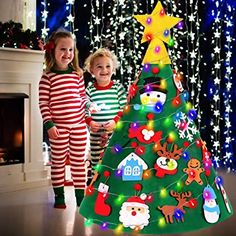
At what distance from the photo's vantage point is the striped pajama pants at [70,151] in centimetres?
353

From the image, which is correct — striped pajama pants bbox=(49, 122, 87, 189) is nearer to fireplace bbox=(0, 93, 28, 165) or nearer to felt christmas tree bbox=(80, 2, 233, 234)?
felt christmas tree bbox=(80, 2, 233, 234)

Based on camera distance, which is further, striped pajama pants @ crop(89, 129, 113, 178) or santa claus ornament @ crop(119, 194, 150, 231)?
striped pajama pants @ crop(89, 129, 113, 178)

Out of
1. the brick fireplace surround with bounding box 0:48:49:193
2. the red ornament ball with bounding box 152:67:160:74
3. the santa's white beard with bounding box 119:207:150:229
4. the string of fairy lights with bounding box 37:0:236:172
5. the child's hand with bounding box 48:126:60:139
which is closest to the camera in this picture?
the santa's white beard with bounding box 119:207:150:229

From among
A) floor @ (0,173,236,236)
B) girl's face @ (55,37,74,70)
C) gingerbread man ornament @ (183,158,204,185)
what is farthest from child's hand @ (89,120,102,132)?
gingerbread man ornament @ (183,158,204,185)

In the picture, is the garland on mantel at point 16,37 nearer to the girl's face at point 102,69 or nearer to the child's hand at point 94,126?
the girl's face at point 102,69

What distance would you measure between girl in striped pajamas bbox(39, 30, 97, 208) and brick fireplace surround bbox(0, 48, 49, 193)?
64cm

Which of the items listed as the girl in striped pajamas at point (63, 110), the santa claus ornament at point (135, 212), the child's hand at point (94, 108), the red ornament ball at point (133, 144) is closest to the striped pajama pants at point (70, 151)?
the girl in striped pajamas at point (63, 110)

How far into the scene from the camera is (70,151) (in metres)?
3.59

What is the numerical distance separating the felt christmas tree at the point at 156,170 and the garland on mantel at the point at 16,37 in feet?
4.89

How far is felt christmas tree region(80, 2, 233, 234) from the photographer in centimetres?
282

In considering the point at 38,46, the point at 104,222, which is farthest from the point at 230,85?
the point at 104,222

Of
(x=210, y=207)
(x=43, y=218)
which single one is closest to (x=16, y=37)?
(x=43, y=218)

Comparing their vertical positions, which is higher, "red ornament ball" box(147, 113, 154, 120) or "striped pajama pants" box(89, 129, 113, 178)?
"red ornament ball" box(147, 113, 154, 120)

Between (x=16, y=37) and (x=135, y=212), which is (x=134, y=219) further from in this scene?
(x=16, y=37)
